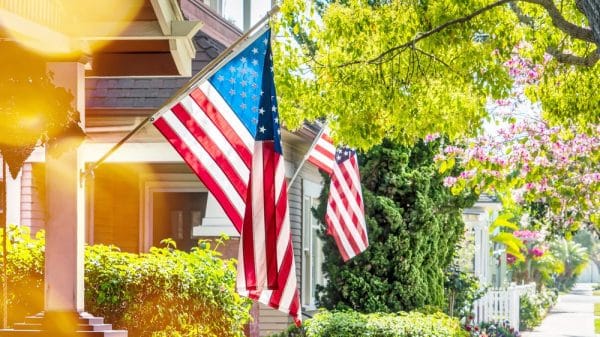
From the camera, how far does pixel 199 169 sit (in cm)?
1004

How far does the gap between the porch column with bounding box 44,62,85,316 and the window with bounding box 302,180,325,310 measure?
1369 cm

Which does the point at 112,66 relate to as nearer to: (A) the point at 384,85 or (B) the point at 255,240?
(B) the point at 255,240

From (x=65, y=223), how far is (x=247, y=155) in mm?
1942

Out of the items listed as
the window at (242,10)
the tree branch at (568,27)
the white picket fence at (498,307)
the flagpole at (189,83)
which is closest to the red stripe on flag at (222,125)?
the flagpole at (189,83)

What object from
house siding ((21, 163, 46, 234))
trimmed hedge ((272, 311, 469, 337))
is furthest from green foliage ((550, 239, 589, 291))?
house siding ((21, 163, 46, 234))

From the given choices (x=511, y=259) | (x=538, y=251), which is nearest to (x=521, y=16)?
(x=538, y=251)

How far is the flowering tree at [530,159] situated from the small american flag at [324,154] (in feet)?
5.08

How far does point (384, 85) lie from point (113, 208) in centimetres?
780

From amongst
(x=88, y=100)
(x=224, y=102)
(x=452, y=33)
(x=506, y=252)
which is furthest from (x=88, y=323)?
(x=506, y=252)

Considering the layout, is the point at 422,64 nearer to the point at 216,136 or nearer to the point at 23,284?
the point at 216,136

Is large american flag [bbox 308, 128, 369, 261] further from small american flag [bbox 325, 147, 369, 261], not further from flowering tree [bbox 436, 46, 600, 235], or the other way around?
flowering tree [bbox 436, 46, 600, 235]

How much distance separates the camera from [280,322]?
20812 millimetres

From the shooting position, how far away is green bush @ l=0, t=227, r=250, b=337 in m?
10.4

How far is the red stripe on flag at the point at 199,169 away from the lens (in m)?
9.91
